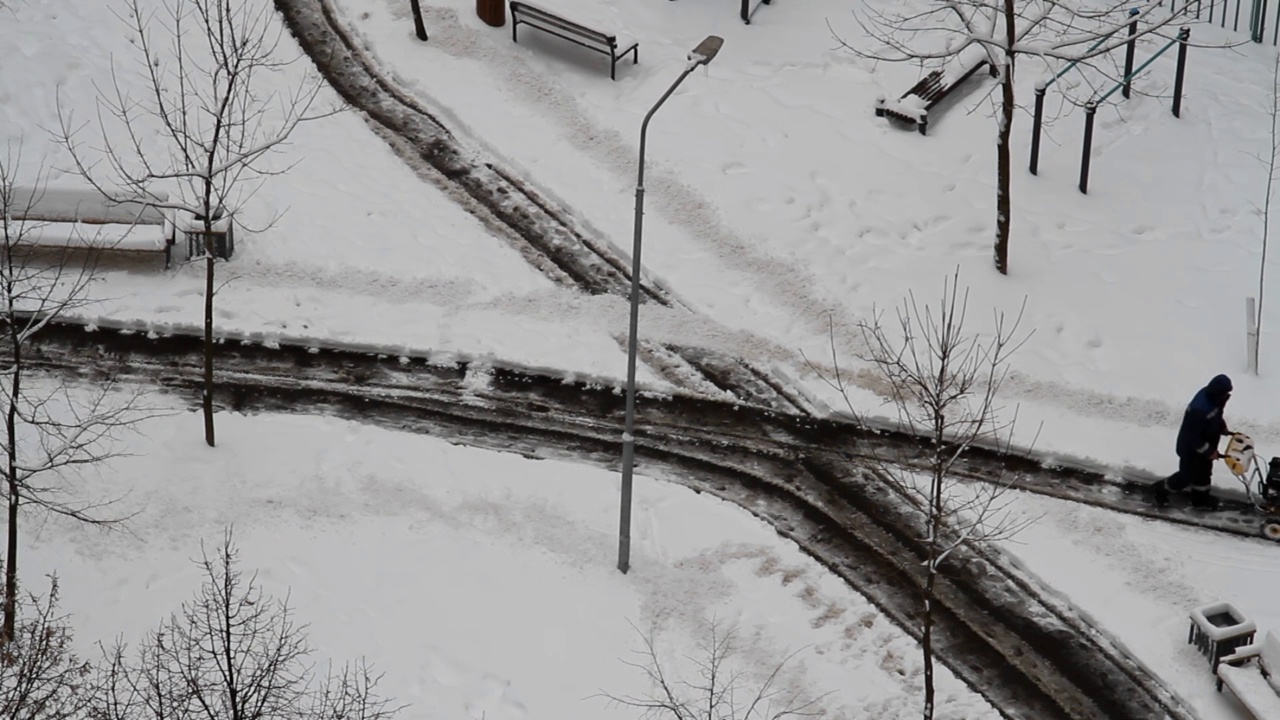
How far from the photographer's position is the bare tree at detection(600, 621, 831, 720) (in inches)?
651

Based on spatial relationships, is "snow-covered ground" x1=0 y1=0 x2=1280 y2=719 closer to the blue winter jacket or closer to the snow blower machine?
the snow blower machine

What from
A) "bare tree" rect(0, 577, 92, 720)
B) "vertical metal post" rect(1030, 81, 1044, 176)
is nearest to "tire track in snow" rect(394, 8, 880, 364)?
"vertical metal post" rect(1030, 81, 1044, 176)

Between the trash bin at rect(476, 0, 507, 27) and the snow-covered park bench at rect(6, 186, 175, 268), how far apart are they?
6861 millimetres

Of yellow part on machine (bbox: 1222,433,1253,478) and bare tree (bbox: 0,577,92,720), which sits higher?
yellow part on machine (bbox: 1222,433,1253,478)

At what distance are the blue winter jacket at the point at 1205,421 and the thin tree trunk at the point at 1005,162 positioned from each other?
4212 millimetres

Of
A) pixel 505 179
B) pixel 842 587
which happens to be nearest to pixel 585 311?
pixel 505 179

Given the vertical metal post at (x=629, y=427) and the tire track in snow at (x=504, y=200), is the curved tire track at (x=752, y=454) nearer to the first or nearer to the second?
the tire track in snow at (x=504, y=200)

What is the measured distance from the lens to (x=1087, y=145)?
23062mm

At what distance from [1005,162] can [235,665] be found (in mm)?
11779

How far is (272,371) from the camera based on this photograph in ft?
68.6

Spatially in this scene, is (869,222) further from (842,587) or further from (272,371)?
(272,371)

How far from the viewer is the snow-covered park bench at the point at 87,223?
72.4ft

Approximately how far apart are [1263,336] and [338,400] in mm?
11910

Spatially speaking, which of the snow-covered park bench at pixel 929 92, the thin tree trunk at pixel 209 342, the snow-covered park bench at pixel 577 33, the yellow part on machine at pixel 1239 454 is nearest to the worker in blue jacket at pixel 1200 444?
the yellow part on machine at pixel 1239 454
